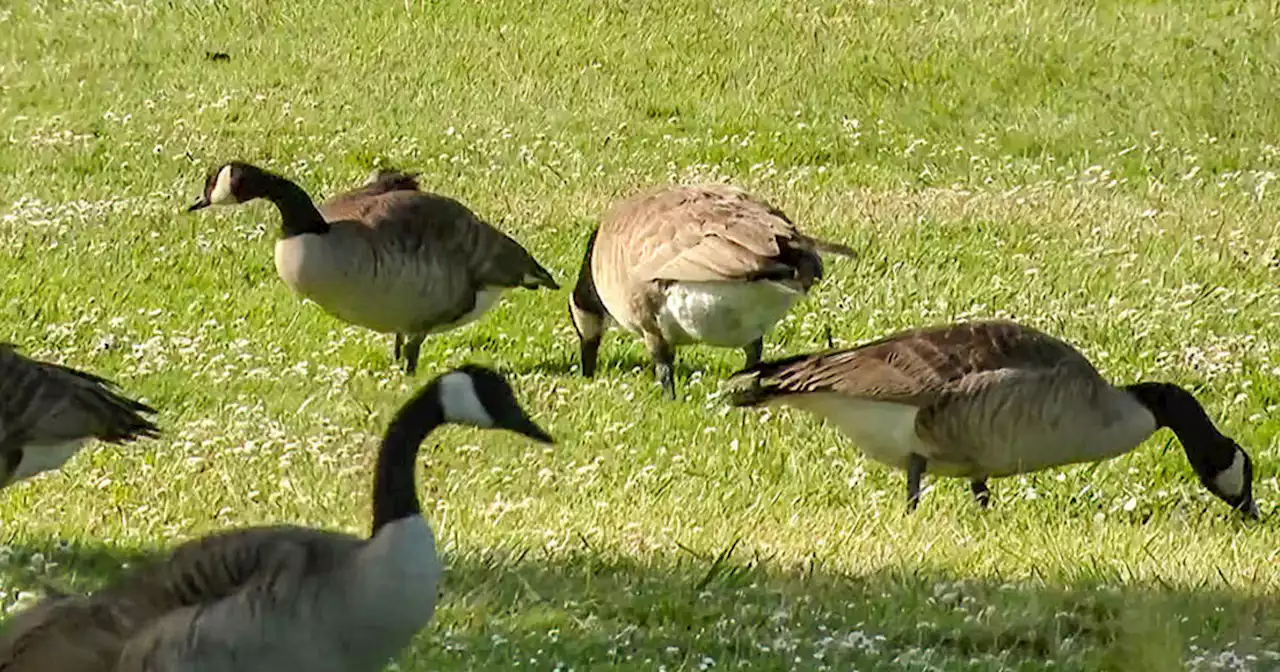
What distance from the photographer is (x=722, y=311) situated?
1153 cm

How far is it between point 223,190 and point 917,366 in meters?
5.04

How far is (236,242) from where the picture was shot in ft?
52.5

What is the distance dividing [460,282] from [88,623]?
314 inches

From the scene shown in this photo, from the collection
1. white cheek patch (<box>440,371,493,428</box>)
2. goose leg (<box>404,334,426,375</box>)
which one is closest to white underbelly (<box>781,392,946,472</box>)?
white cheek patch (<box>440,371,493,428</box>)

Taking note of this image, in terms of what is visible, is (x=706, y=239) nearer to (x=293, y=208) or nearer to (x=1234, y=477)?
(x=293, y=208)

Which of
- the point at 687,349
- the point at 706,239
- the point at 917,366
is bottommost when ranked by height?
the point at 687,349

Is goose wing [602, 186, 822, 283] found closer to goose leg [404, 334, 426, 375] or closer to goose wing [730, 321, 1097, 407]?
goose leg [404, 334, 426, 375]

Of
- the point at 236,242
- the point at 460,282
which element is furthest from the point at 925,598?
the point at 236,242

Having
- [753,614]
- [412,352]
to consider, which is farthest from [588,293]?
[753,614]

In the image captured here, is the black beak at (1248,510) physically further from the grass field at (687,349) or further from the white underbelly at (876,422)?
the white underbelly at (876,422)

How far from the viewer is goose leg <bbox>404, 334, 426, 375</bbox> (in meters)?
12.7

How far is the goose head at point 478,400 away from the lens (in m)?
5.75

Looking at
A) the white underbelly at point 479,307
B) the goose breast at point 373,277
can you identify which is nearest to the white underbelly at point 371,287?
the goose breast at point 373,277

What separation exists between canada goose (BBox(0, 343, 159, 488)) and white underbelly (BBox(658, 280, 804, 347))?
3.90 m
